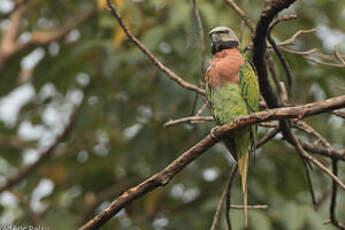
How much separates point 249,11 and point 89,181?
8.23ft

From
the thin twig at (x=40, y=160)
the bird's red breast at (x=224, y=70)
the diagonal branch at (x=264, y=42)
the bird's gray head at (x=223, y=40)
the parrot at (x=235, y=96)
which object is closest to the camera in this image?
the diagonal branch at (x=264, y=42)

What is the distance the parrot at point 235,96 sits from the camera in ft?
11.4

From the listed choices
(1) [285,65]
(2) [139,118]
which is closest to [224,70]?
(1) [285,65]

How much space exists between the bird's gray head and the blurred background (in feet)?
0.60

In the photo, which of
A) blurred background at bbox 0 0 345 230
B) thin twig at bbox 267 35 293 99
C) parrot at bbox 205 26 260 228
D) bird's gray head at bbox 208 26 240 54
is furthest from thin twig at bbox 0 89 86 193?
thin twig at bbox 267 35 293 99

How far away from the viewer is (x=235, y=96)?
11.7 feet

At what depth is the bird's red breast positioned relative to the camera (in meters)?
3.62

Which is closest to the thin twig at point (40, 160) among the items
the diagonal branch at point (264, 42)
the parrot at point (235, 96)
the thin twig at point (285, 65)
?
the parrot at point (235, 96)

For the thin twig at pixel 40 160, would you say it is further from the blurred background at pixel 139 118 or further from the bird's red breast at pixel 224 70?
the bird's red breast at pixel 224 70

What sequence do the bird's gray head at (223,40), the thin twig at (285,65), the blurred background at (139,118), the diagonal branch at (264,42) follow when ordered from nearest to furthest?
the diagonal branch at (264,42) < the thin twig at (285,65) < the bird's gray head at (223,40) < the blurred background at (139,118)

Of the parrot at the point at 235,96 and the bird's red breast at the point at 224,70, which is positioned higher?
the bird's red breast at the point at 224,70

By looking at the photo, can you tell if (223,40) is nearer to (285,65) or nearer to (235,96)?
(235,96)

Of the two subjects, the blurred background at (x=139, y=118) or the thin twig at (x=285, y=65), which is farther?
the blurred background at (x=139, y=118)

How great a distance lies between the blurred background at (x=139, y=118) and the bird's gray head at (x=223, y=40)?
0.18 metres
